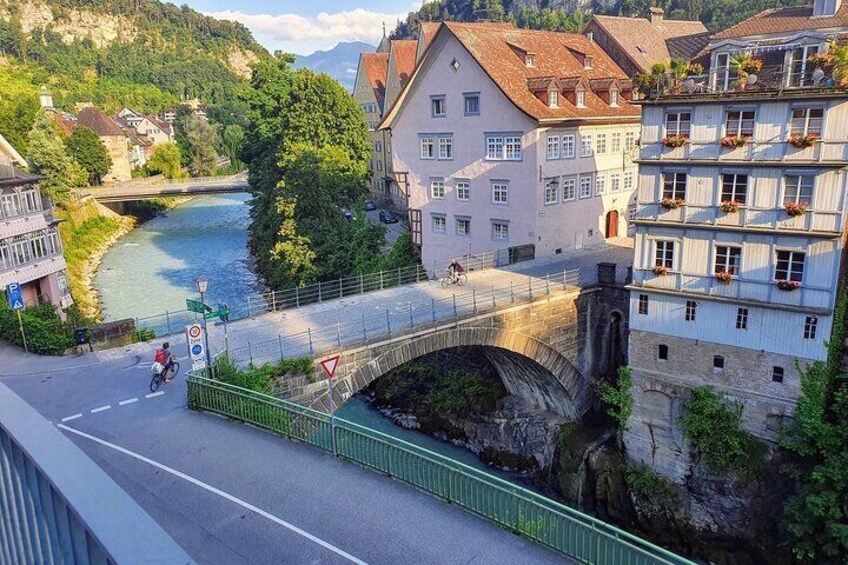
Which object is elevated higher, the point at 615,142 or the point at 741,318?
the point at 615,142

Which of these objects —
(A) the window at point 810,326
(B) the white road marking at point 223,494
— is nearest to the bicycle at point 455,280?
(A) the window at point 810,326

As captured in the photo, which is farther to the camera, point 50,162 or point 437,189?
point 50,162

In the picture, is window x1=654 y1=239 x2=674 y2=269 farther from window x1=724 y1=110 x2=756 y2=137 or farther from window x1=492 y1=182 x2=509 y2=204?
window x1=492 y1=182 x2=509 y2=204

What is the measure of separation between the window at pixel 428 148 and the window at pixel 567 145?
7040mm

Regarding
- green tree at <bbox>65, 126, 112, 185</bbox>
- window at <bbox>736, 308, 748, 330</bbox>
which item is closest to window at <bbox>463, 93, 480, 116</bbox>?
window at <bbox>736, 308, 748, 330</bbox>

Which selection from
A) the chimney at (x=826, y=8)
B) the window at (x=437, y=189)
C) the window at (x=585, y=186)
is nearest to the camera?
the chimney at (x=826, y=8)

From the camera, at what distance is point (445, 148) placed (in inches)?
1364

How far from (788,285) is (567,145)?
14055 mm

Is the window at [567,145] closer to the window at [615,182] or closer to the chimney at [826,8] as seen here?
the window at [615,182]

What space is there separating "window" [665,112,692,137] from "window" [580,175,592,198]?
11.1 meters

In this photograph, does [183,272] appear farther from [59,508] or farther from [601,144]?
[59,508]

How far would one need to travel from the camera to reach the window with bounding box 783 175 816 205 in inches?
797

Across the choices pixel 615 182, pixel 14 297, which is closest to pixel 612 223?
pixel 615 182

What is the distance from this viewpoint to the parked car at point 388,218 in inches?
2254
